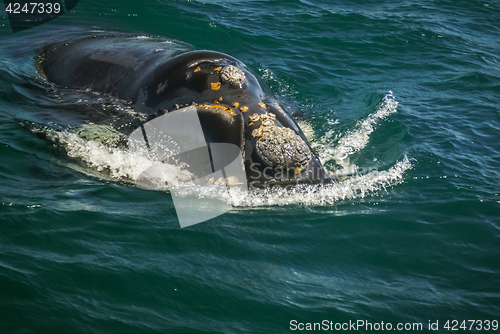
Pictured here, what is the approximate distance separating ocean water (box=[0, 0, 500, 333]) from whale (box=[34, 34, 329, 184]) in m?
0.29

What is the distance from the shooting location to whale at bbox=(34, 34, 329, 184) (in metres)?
5.80

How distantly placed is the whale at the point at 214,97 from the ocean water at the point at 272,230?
0.95 feet

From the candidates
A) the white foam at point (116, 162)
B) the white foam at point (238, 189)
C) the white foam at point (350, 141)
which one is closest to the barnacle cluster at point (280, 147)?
the white foam at point (238, 189)

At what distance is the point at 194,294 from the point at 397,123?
6127mm

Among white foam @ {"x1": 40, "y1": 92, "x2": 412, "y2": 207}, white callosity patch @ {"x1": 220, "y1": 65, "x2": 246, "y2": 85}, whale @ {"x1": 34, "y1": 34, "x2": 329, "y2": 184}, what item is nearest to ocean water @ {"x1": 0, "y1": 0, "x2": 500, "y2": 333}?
white foam @ {"x1": 40, "y1": 92, "x2": 412, "y2": 207}

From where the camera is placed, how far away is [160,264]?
4.81 m

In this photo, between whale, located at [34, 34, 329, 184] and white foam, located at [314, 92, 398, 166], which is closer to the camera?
whale, located at [34, 34, 329, 184]

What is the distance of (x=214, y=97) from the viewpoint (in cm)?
629

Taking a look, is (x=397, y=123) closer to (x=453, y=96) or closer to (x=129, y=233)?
(x=453, y=96)

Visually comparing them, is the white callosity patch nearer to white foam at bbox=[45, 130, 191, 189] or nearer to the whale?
the whale

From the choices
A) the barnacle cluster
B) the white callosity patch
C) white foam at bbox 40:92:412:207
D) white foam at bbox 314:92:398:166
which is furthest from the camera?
white foam at bbox 314:92:398:166

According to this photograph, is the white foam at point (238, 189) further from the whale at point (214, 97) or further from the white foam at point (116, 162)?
the whale at point (214, 97)

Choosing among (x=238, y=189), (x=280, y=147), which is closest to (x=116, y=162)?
(x=238, y=189)

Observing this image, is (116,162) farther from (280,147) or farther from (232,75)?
(280,147)
